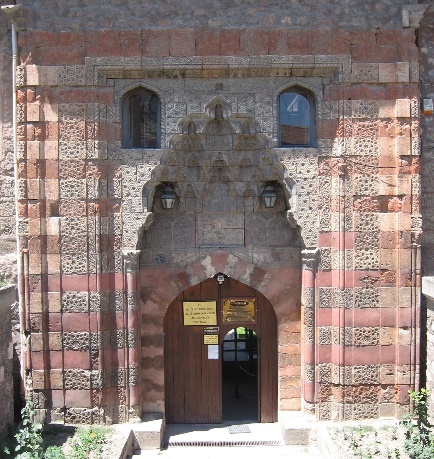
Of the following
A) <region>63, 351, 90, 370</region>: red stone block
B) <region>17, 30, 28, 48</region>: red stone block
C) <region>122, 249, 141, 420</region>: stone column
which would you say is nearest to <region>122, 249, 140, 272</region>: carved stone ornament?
<region>122, 249, 141, 420</region>: stone column

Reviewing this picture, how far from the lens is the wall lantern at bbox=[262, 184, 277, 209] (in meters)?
7.29

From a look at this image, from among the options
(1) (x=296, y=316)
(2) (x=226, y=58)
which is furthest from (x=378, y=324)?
(2) (x=226, y=58)

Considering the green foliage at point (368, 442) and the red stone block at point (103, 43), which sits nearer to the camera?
the green foliage at point (368, 442)

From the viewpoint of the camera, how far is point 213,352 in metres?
7.77

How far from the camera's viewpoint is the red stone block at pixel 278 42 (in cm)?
673

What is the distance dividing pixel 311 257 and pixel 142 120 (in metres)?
2.77

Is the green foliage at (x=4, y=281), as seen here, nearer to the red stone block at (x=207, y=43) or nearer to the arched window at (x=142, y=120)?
the arched window at (x=142, y=120)

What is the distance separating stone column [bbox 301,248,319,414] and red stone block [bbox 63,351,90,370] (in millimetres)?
2807

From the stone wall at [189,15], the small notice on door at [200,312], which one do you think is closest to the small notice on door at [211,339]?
the small notice on door at [200,312]

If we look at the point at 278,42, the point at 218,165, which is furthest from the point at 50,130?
the point at 278,42

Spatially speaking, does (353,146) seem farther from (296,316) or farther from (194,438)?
(194,438)

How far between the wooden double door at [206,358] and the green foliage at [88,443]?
1.28 m

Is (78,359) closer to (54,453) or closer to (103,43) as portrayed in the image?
(54,453)

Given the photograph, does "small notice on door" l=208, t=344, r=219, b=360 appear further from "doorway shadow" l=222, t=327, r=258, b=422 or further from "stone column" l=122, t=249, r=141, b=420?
"stone column" l=122, t=249, r=141, b=420
